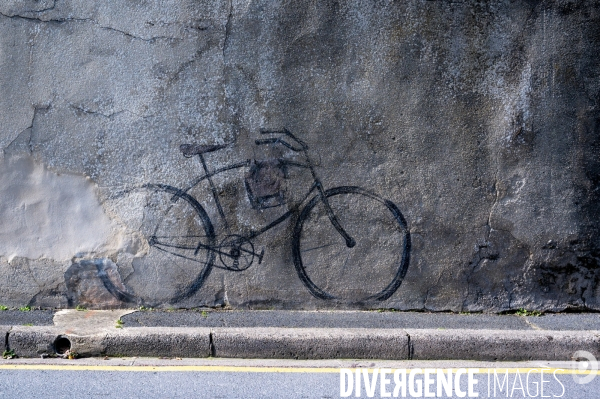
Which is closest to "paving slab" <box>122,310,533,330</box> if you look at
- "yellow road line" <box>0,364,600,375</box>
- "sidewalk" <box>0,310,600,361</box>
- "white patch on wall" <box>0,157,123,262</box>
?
"sidewalk" <box>0,310,600,361</box>

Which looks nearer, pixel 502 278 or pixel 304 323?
pixel 304 323

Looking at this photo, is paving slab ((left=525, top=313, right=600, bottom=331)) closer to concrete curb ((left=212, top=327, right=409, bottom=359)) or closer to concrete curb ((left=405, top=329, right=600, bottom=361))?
concrete curb ((left=405, top=329, right=600, bottom=361))

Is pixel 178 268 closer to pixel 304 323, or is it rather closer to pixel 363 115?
pixel 304 323

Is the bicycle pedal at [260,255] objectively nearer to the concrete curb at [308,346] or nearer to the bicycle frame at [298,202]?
the bicycle frame at [298,202]

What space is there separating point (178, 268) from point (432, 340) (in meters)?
2.30

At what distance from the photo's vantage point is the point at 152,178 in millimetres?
5668

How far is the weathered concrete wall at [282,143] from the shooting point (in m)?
5.62

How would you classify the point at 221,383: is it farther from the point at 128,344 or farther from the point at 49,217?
the point at 49,217

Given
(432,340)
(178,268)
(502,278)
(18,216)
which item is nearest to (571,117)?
(502,278)

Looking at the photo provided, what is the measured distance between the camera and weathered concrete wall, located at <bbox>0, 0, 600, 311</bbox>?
5617 mm

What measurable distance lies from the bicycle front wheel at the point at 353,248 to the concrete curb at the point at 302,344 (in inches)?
32.3

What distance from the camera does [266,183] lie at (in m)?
5.69

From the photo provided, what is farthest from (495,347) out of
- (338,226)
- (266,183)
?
(266,183)
